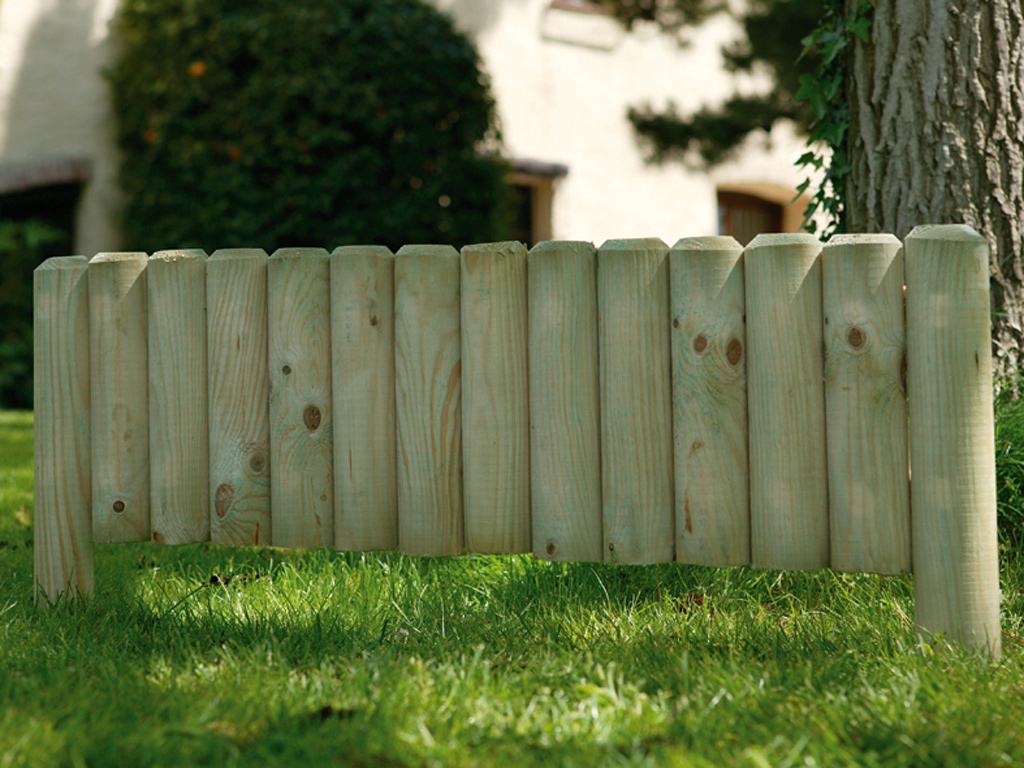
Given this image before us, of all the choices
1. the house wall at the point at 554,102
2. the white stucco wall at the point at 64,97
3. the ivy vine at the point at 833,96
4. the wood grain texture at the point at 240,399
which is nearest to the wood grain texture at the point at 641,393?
the wood grain texture at the point at 240,399

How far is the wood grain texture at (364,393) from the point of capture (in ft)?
7.26

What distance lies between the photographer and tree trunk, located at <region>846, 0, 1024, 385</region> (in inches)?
107

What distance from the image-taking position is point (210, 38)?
6.50 meters

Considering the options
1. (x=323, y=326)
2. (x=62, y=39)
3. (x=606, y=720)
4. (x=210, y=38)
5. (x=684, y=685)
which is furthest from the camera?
(x=62, y=39)

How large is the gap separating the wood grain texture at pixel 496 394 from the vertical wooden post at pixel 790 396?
0.50m

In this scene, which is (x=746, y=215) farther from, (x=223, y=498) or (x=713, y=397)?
(x=223, y=498)

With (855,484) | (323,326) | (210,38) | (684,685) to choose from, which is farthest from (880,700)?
(210,38)

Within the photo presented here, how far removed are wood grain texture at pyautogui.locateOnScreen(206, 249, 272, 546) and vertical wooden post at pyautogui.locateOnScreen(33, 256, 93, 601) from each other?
1.08 ft

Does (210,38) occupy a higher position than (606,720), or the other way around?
(210,38)

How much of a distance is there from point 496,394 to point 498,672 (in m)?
0.59

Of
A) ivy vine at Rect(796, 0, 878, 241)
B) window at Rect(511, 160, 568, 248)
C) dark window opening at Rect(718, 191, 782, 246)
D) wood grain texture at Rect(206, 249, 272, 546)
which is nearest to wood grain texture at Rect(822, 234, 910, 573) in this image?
ivy vine at Rect(796, 0, 878, 241)

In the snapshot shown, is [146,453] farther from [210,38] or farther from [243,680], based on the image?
[210,38]

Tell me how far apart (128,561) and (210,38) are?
15.2 feet

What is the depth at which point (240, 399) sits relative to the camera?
7.49 feet
